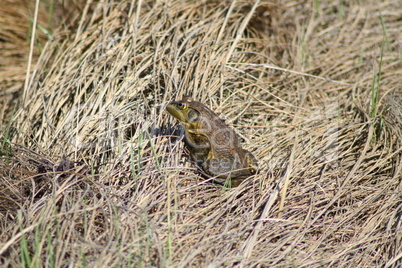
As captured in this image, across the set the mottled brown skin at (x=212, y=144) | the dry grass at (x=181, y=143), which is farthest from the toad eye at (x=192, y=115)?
the dry grass at (x=181, y=143)

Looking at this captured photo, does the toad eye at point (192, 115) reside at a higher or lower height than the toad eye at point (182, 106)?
lower

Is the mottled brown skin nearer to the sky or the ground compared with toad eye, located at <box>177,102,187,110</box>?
nearer to the ground

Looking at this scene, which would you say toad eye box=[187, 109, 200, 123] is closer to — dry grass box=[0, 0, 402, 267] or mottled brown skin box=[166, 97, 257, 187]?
mottled brown skin box=[166, 97, 257, 187]

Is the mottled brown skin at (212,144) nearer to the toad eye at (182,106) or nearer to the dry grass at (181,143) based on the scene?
the toad eye at (182,106)

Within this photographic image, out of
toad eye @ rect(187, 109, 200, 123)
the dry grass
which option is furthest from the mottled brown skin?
the dry grass

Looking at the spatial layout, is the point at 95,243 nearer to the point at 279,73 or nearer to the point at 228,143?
the point at 228,143

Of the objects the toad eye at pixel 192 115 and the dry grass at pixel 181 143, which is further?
the toad eye at pixel 192 115
